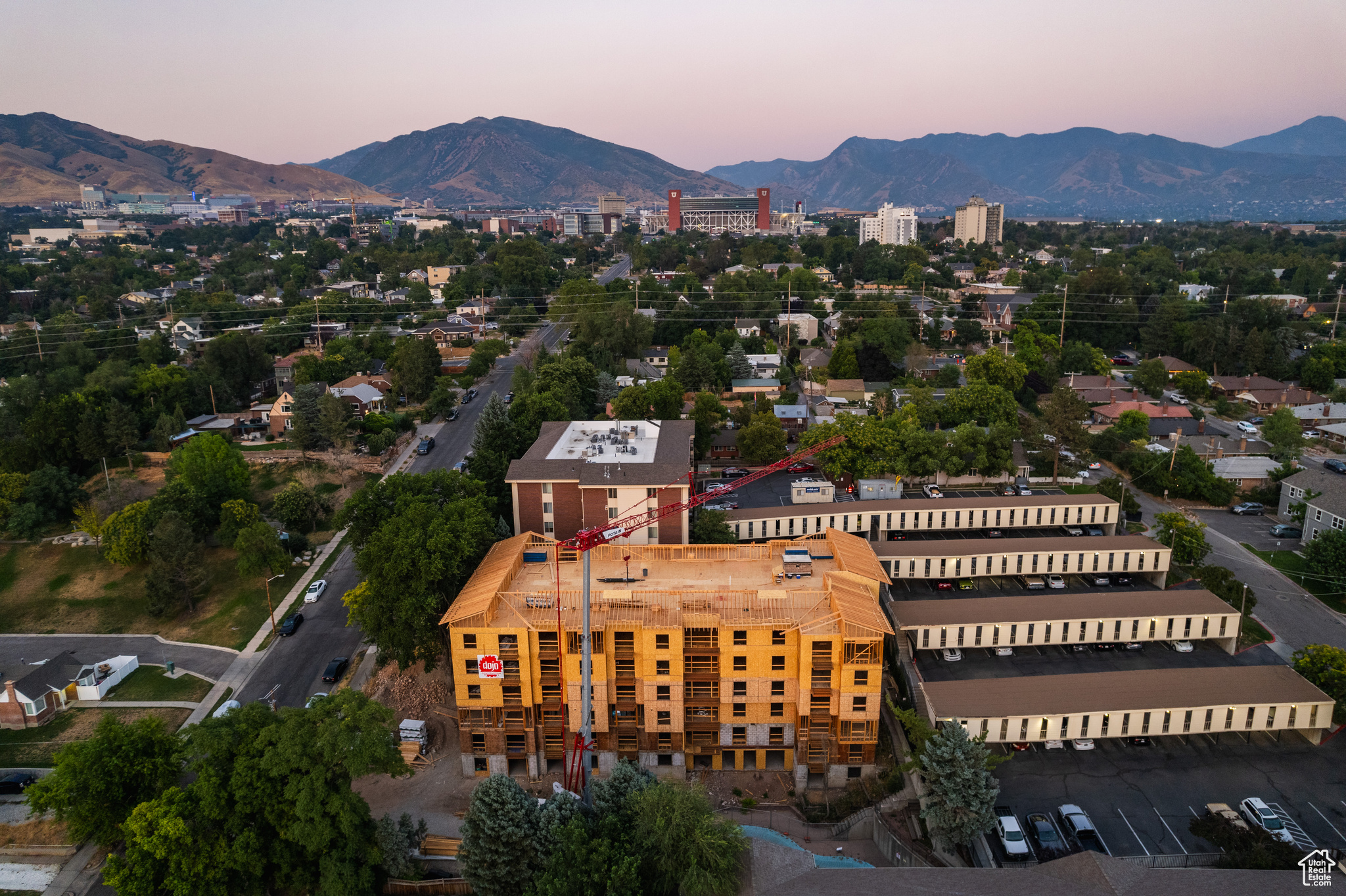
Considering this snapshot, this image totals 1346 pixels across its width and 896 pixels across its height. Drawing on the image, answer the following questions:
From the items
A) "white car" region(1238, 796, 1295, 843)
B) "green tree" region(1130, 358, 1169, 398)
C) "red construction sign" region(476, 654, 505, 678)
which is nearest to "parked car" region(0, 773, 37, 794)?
"red construction sign" region(476, 654, 505, 678)

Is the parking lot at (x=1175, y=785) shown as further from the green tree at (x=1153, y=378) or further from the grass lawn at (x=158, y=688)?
the green tree at (x=1153, y=378)

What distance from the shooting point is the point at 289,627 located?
2903 centimetres

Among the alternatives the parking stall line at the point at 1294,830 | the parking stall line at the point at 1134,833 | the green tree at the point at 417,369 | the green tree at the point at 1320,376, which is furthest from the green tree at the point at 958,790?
the green tree at the point at 1320,376

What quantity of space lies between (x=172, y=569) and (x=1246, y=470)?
50.1 meters

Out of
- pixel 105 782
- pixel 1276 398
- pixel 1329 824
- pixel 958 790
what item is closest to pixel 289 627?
pixel 105 782

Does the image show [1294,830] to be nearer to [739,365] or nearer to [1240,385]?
[739,365]

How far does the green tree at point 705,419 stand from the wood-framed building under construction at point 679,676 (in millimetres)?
20954

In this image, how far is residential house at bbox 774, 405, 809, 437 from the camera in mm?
48469

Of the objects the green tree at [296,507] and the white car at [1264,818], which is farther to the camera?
the green tree at [296,507]

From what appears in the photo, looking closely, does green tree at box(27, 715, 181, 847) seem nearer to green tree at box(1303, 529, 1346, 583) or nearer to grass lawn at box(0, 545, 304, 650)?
grass lawn at box(0, 545, 304, 650)

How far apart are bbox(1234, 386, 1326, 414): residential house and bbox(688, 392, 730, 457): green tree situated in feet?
125

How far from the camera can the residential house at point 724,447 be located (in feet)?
147

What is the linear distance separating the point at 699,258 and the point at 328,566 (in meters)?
89.6

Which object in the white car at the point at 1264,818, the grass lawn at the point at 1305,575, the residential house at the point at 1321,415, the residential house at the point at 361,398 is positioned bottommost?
the white car at the point at 1264,818
